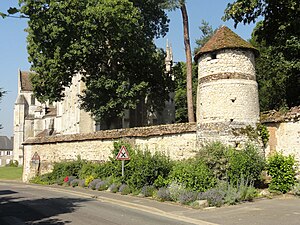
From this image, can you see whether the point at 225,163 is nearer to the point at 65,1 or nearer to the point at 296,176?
the point at 296,176

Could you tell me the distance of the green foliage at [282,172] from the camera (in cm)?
1614

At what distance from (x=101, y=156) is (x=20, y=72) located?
6749cm

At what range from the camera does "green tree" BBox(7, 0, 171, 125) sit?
27047 millimetres

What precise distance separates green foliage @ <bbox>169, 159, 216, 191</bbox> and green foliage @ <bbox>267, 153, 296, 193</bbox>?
8.69 feet

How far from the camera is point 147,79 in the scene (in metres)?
33.5

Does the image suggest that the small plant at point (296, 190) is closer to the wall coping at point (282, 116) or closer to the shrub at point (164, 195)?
the wall coping at point (282, 116)

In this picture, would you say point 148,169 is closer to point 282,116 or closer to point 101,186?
point 101,186

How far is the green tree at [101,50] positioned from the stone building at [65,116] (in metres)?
2.44

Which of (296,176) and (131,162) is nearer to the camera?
(296,176)

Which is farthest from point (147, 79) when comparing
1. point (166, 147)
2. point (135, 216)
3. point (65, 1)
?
point (135, 216)

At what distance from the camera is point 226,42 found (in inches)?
736

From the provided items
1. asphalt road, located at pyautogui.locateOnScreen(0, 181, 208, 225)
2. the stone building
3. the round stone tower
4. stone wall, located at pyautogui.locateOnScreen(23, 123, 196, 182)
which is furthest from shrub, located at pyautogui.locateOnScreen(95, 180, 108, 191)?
the stone building

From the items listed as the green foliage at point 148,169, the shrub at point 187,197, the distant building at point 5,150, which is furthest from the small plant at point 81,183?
the distant building at point 5,150

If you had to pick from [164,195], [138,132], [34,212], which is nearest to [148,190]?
[164,195]
